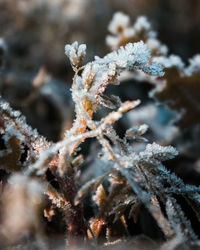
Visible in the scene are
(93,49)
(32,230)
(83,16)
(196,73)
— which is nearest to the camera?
(32,230)

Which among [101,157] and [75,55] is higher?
[75,55]

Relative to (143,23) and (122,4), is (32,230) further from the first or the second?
(122,4)

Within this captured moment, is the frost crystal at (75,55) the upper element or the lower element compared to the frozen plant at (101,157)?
upper

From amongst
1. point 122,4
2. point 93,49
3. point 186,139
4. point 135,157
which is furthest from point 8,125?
point 122,4

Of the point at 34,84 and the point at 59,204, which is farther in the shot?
the point at 34,84

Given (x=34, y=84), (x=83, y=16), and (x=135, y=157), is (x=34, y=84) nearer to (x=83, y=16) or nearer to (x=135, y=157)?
(x=135, y=157)

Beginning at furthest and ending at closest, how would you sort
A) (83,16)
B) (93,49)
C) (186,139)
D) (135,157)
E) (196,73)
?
(83,16) < (93,49) < (186,139) < (196,73) < (135,157)

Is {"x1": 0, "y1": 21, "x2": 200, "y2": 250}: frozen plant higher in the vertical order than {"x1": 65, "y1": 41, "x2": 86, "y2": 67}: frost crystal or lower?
lower

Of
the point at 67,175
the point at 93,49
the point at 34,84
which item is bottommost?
the point at 67,175

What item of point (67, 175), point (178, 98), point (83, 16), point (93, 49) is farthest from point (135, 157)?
point (83, 16)

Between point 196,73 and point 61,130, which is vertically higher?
point 61,130
